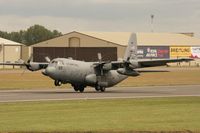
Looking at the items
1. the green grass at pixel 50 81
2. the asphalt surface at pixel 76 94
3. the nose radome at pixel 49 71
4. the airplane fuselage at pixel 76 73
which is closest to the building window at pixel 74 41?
the green grass at pixel 50 81

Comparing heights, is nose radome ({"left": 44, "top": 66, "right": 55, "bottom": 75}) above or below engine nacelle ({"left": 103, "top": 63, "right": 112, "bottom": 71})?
below

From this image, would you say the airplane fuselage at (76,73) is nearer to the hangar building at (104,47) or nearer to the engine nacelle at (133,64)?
the engine nacelle at (133,64)

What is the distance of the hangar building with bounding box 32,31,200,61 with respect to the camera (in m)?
133

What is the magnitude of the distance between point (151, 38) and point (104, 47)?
879 inches

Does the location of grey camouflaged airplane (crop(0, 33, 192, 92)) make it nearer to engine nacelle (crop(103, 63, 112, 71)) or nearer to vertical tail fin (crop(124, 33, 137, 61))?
engine nacelle (crop(103, 63, 112, 71))

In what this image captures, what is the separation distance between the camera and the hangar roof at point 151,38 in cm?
14462

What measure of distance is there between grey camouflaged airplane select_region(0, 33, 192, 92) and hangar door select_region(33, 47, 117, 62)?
8323 cm

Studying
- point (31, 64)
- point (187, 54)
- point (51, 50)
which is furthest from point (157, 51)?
point (31, 64)

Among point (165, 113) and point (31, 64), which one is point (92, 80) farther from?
point (165, 113)

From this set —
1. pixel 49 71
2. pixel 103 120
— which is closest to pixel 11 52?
pixel 49 71

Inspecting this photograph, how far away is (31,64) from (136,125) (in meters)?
30.4

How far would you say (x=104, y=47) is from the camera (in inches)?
5374

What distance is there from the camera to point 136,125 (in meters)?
18.8

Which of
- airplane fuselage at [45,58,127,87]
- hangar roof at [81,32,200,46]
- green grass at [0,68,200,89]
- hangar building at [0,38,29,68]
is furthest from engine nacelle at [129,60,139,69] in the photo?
hangar roof at [81,32,200,46]
